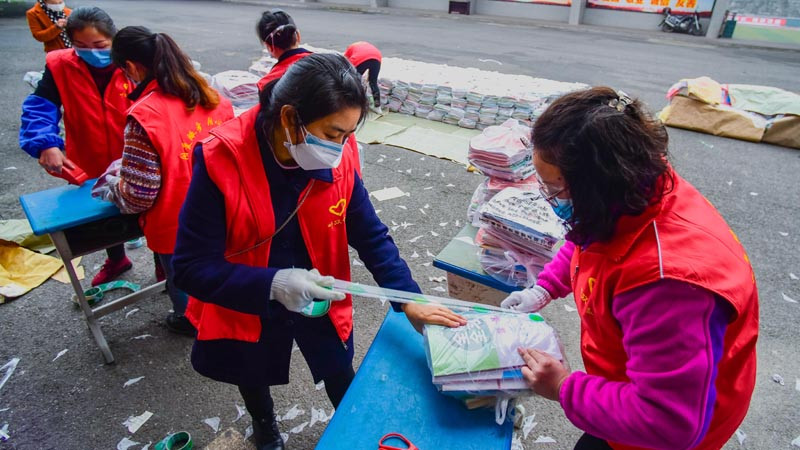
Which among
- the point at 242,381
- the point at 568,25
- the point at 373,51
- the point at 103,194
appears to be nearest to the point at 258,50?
the point at 373,51

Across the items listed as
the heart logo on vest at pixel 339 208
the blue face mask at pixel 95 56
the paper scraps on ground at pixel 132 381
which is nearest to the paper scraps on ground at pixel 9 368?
the paper scraps on ground at pixel 132 381

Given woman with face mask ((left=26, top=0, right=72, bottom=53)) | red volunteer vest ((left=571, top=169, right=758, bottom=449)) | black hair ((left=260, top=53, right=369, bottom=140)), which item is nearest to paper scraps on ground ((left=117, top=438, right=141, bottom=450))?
black hair ((left=260, top=53, right=369, bottom=140))

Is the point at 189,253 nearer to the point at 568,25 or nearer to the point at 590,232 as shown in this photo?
the point at 590,232

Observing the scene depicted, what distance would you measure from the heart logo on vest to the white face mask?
0.15 meters

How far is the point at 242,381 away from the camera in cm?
172

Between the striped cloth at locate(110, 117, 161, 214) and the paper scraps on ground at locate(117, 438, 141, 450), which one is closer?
the striped cloth at locate(110, 117, 161, 214)

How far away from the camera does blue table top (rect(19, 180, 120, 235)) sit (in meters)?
2.25

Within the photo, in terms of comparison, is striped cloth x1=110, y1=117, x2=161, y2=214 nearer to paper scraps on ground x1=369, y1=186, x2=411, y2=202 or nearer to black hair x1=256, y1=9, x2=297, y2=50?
black hair x1=256, y1=9, x2=297, y2=50

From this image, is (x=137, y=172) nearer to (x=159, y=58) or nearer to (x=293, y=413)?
(x=159, y=58)

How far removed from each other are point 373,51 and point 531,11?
16239 mm

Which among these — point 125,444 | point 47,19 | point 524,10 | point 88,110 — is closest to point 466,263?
point 125,444

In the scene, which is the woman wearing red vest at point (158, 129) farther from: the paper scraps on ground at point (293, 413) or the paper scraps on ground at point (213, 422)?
the paper scraps on ground at point (293, 413)

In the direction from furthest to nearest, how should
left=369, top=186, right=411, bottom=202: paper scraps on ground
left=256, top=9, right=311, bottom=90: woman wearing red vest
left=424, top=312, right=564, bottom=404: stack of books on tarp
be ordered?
left=369, top=186, right=411, bottom=202: paper scraps on ground < left=256, top=9, right=311, bottom=90: woman wearing red vest < left=424, top=312, right=564, bottom=404: stack of books on tarp

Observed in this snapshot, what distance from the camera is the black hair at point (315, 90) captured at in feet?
4.17
